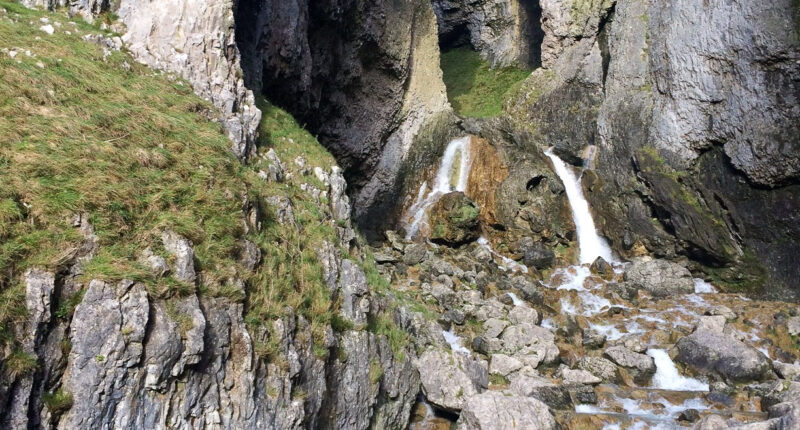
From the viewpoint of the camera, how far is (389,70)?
25.5 metres

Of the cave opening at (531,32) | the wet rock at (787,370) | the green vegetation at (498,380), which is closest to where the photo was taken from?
the green vegetation at (498,380)

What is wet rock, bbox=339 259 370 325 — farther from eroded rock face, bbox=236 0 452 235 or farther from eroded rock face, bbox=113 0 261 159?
eroded rock face, bbox=236 0 452 235

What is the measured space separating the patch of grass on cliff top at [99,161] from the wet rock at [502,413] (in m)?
5.98

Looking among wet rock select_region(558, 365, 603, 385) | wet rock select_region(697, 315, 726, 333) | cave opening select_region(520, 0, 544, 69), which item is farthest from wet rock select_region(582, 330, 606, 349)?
cave opening select_region(520, 0, 544, 69)

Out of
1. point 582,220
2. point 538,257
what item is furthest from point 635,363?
point 582,220

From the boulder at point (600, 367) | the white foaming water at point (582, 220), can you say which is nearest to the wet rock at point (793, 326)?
the boulder at point (600, 367)

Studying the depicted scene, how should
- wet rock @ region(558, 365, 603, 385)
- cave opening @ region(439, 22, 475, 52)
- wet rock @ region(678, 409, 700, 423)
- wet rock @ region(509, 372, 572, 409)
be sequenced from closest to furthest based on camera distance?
wet rock @ region(678, 409, 700, 423), wet rock @ region(509, 372, 572, 409), wet rock @ region(558, 365, 603, 385), cave opening @ region(439, 22, 475, 52)

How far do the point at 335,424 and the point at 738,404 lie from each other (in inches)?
436

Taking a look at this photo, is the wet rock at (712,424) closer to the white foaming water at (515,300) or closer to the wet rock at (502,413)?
the wet rock at (502,413)

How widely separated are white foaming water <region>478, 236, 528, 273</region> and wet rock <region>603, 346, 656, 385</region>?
23.7 ft

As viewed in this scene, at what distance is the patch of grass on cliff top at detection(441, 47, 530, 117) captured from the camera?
124 feet

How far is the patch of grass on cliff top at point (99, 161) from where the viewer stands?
21.0 ft

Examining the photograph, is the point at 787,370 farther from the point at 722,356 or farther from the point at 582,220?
the point at 582,220

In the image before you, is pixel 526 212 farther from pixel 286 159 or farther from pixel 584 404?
pixel 286 159
